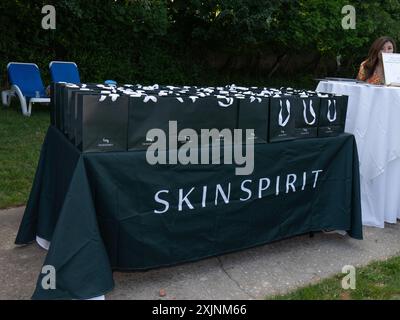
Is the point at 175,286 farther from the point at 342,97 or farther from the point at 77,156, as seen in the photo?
the point at 342,97

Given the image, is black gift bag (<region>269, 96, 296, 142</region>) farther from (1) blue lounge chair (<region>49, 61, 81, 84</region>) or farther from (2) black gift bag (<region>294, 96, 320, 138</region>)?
(1) blue lounge chair (<region>49, 61, 81, 84</region>)

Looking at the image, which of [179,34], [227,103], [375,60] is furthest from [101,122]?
[179,34]

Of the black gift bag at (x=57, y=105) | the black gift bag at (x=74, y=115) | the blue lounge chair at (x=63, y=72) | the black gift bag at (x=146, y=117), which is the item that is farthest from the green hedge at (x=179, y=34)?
the black gift bag at (x=146, y=117)

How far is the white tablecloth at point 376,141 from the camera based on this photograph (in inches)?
158

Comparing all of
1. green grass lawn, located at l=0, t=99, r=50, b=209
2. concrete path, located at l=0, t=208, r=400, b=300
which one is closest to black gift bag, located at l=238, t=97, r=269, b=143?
concrete path, located at l=0, t=208, r=400, b=300

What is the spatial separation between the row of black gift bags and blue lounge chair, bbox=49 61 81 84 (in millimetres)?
7451

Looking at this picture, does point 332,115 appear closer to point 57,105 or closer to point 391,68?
point 391,68

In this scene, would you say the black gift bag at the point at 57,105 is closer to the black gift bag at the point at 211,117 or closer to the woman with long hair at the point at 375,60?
the black gift bag at the point at 211,117

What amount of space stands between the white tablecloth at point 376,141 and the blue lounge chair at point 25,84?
6.81m

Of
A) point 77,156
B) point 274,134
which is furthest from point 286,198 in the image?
point 77,156

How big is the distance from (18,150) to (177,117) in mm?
4210

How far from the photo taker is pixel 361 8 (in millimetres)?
13984

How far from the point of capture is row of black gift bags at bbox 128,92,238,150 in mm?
2684
